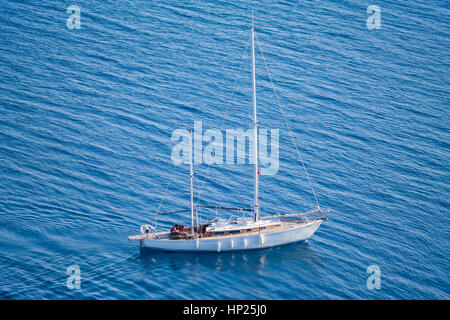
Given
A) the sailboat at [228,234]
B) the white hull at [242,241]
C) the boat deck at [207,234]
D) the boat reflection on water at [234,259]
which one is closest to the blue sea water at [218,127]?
the boat reflection on water at [234,259]

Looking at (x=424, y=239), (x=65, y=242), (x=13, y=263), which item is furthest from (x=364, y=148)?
(x=13, y=263)

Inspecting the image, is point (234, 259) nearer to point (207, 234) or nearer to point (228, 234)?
point (228, 234)

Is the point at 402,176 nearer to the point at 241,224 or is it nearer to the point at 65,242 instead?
the point at 241,224

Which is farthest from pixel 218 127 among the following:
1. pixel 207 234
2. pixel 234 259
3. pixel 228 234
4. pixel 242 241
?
pixel 234 259

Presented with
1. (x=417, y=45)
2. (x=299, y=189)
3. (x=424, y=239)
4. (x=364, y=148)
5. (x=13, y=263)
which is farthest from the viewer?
(x=417, y=45)

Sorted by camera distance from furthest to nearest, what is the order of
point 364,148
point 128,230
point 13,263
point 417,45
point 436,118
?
point 417,45
point 436,118
point 364,148
point 128,230
point 13,263

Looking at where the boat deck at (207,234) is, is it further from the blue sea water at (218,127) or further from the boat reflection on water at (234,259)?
the blue sea water at (218,127)

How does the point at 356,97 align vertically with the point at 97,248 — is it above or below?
above

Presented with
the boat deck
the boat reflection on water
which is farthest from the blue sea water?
the boat deck
